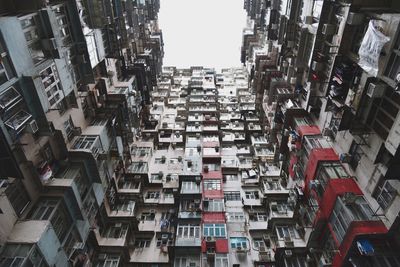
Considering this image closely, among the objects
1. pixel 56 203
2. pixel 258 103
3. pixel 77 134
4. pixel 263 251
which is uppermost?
pixel 77 134

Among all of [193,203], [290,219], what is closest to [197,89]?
[193,203]

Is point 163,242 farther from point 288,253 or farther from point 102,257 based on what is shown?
point 288,253

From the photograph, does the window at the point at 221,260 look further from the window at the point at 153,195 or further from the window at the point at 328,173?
the window at the point at 153,195

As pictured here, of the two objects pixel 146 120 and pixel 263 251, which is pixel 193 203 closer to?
pixel 263 251

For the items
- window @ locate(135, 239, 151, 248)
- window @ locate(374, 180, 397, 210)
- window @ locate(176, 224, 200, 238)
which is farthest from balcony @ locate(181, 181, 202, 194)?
window @ locate(374, 180, 397, 210)

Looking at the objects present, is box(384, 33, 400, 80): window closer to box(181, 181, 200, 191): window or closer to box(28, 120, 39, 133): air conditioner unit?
box(181, 181, 200, 191): window
